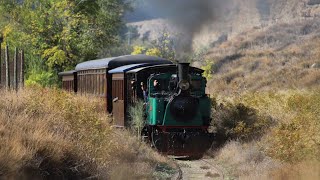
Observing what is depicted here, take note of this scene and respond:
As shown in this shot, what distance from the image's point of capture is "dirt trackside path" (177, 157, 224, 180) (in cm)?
1442

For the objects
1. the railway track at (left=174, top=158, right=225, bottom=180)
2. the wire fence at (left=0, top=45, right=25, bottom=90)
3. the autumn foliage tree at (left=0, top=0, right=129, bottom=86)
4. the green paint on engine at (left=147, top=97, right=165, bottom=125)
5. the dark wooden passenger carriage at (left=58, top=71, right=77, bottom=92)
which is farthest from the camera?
the autumn foliage tree at (left=0, top=0, right=129, bottom=86)

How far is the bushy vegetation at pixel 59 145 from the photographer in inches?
384

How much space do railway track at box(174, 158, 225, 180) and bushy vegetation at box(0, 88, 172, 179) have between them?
0.71 meters

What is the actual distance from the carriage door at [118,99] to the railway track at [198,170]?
8.95 feet

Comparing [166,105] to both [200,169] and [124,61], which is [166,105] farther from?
[124,61]

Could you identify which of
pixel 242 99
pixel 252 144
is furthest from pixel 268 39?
pixel 252 144

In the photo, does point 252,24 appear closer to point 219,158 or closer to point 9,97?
point 219,158

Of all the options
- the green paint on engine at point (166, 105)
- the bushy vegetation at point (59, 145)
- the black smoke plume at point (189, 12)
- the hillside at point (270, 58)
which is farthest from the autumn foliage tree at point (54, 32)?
the bushy vegetation at point (59, 145)

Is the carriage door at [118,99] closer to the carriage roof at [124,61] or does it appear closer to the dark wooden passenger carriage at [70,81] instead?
the carriage roof at [124,61]

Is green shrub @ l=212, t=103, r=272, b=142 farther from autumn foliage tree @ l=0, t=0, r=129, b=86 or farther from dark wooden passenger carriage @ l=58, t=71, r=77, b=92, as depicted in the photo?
autumn foliage tree @ l=0, t=0, r=129, b=86

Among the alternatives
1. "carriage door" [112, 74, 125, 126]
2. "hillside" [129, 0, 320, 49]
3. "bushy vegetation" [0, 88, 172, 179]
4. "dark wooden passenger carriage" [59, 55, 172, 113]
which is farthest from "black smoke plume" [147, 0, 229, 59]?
"bushy vegetation" [0, 88, 172, 179]

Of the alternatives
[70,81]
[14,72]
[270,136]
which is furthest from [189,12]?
[70,81]

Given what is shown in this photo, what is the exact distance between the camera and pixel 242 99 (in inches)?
931

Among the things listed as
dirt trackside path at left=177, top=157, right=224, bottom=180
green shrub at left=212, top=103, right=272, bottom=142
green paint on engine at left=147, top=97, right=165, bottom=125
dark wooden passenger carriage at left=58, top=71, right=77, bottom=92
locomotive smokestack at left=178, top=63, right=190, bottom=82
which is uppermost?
locomotive smokestack at left=178, top=63, right=190, bottom=82
